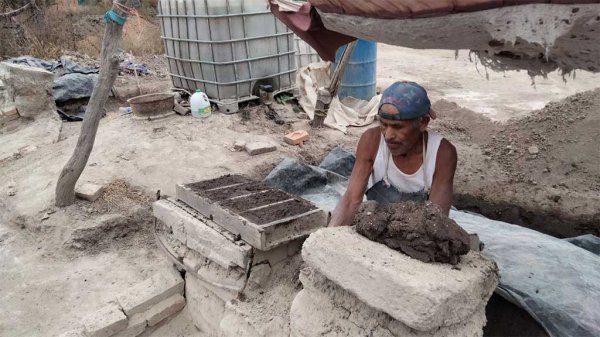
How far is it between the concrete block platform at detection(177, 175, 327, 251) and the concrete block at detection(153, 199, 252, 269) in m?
0.05

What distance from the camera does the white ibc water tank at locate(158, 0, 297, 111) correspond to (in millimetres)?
6094

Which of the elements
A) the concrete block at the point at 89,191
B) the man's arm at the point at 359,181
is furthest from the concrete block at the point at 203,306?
the concrete block at the point at 89,191

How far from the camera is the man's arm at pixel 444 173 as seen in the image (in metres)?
2.16

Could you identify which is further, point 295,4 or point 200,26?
point 200,26

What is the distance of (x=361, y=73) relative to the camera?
294 inches

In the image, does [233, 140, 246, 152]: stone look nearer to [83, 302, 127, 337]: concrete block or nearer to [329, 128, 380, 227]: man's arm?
[83, 302, 127, 337]: concrete block

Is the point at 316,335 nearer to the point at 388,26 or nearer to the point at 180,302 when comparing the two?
the point at 388,26

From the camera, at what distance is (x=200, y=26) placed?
615 centimetres

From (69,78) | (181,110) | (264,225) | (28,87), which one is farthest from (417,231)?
(69,78)

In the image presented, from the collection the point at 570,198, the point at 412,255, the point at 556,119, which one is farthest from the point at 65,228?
the point at 556,119

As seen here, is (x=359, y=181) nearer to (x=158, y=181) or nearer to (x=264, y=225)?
(x=264, y=225)

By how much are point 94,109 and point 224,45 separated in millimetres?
2732

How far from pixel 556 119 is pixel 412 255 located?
15.2 feet

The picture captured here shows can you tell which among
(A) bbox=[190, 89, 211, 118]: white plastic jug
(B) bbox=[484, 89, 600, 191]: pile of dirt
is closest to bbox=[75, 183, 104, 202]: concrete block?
(A) bbox=[190, 89, 211, 118]: white plastic jug
